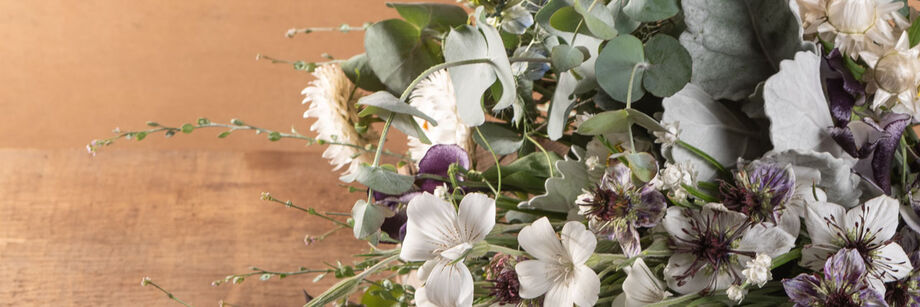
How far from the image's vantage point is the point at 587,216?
0.40 meters

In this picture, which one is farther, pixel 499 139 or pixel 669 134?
pixel 499 139

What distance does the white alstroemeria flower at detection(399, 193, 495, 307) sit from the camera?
0.38 metres

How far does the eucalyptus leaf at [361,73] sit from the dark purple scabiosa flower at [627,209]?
0.68 ft

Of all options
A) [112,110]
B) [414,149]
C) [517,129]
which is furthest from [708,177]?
[112,110]

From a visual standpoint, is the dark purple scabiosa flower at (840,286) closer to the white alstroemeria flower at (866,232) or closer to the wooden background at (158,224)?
the white alstroemeria flower at (866,232)

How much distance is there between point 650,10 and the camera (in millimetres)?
413

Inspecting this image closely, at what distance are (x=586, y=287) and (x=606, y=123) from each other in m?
0.08

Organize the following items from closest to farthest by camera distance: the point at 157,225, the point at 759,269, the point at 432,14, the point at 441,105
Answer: the point at 759,269, the point at 432,14, the point at 441,105, the point at 157,225

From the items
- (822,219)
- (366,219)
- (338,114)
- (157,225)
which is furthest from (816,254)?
(157,225)

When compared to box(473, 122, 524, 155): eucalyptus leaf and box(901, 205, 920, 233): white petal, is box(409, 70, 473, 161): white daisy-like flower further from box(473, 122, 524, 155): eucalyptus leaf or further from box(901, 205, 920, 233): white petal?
box(901, 205, 920, 233): white petal

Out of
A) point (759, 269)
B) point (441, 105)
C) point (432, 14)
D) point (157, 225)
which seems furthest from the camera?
point (157, 225)

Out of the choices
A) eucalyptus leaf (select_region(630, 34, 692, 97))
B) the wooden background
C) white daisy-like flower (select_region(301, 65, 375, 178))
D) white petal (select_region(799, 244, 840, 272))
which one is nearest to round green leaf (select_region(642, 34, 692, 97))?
eucalyptus leaf (select_region(630, 34, 692, 97))

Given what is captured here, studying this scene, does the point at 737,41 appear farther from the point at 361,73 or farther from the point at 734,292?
the point at 361,73

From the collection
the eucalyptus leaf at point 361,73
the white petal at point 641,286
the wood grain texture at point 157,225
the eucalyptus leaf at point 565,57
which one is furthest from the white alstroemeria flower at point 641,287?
the wood grain texture at point 157,225
